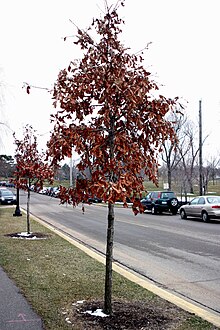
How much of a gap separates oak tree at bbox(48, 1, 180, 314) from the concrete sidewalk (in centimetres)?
99

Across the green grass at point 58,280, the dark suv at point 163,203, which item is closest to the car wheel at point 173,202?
the dark suv at point 163,203

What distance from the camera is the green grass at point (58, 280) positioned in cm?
609

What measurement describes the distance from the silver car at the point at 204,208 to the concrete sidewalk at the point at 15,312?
1681cm

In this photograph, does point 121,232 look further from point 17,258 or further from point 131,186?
point 131,186

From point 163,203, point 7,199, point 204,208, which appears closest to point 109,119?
point 204,208

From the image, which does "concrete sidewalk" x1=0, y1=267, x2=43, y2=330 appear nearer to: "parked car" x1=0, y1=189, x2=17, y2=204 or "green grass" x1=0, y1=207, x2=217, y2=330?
"green grass" x1=0, y1=207, x2=217, y2=330

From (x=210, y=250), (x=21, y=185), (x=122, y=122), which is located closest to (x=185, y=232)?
(x=210, y=250)

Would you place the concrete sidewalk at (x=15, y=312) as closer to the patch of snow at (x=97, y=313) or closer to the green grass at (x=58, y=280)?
the green grass at (x=58, y=280)

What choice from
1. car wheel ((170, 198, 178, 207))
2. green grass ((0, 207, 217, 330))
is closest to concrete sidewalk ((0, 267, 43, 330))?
green grass ((0, 207, 217, 330))

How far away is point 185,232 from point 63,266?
375 inches

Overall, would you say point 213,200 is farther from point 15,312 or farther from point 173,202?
point 15,312

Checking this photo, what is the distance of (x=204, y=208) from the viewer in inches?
935

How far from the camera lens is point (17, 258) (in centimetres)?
1028

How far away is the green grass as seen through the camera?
20.0 ft
